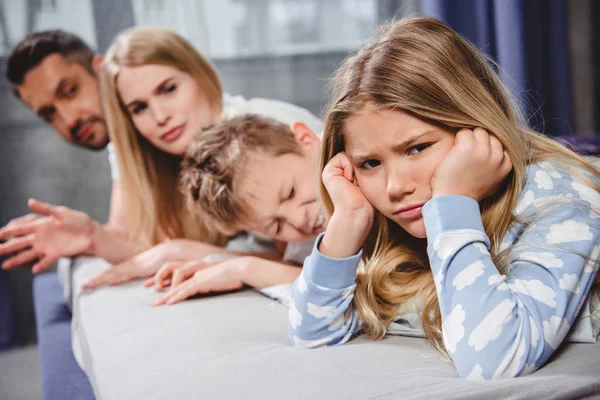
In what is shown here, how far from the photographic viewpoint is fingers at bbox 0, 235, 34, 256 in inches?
64.8

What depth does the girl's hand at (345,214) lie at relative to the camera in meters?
0.91

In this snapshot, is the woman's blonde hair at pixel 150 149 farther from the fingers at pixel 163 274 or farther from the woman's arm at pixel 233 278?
the woman's arm at pixel 233 278

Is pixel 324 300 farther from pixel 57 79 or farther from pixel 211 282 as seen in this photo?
pixel 57 79

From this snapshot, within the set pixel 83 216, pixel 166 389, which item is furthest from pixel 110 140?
pixel 166 389

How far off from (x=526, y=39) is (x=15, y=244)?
1.95 metres

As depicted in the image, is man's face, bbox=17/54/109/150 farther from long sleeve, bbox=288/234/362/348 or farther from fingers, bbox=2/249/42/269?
long sleeve, bbox=288/234/362/348

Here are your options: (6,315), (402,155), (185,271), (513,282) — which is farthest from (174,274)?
(6,315)

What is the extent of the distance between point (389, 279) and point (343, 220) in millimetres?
124

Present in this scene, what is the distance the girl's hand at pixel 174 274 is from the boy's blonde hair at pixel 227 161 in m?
0.09

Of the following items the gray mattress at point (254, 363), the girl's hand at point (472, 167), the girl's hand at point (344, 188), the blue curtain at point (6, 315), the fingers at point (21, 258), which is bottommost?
the blue curtain at point (6, 315)

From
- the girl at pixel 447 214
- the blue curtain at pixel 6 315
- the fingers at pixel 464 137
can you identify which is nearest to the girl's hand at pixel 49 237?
the blue curtain at pixel 6 315

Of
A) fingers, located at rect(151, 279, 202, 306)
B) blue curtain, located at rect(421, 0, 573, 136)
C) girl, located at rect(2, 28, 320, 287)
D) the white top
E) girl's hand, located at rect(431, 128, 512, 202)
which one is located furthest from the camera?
blue curtain, located at rect(421, 0, 573, 136)

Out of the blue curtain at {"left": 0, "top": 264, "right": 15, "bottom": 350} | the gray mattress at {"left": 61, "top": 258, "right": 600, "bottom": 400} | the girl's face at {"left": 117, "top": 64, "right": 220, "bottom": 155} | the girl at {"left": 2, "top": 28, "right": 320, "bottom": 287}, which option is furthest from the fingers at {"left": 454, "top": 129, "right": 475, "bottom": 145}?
the blue curtain at {"left": 0, "top": 264, "right": 15, "bottom": 350}

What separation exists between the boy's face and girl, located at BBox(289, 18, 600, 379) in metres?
0.26
